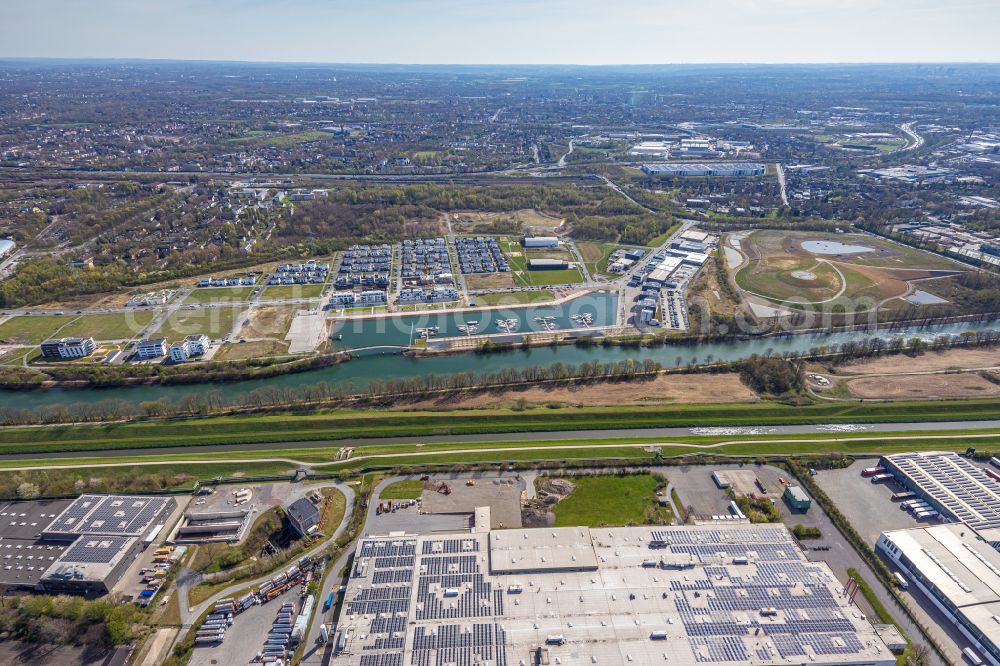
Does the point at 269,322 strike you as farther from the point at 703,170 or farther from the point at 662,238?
the point at 703,170

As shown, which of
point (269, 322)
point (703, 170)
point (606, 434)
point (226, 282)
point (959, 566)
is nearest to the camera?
point (959, 566)

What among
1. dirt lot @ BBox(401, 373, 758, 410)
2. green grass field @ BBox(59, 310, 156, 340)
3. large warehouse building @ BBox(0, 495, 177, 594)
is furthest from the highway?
large warehouse building @ BBox(0, 495, 177, 594)

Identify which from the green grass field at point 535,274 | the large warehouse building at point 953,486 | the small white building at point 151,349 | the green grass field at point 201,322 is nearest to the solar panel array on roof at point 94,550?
the small white building at point 151,349

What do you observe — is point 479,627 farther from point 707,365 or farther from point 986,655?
point 707,365

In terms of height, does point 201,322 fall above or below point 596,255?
below

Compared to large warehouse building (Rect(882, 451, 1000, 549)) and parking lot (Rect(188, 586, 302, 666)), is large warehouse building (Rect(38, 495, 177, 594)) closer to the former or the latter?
parking lot (Rect(188, 586, 302, 666))

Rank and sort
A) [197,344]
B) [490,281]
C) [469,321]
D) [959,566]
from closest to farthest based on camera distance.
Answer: [959,566] → [197,344] → [469,321] → [490,281]

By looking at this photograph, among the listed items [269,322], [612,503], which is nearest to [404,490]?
[612,503]

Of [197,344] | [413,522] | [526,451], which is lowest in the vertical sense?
[413,522]
